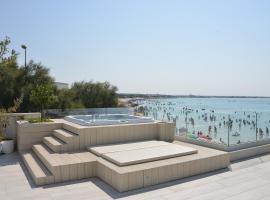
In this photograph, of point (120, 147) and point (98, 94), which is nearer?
point (120, 147)

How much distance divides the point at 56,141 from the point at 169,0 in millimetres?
8139

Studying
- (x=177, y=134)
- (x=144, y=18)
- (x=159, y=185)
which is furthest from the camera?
(x=144, y=18)

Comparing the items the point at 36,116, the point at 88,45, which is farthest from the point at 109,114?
the point at 88,45

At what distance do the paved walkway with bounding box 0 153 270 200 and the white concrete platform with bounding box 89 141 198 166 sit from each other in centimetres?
78

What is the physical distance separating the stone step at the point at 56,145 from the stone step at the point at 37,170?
1.88ft

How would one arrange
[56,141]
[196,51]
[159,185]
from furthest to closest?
1. [196,51]
2. [56,141]
3. [159,185]

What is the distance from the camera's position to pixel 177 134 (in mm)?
10969

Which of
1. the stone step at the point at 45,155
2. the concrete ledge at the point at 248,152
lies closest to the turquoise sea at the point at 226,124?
the concrete ledge at the point at 248,152

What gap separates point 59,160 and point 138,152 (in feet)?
7.45

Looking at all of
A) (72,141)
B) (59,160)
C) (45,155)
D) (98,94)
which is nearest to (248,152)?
(72,141)

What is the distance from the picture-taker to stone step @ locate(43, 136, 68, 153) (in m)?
8.36

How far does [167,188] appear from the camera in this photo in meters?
6.60

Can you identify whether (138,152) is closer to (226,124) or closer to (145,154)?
(145,154)

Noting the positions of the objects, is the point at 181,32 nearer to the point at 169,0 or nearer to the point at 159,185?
the point at 169,0
